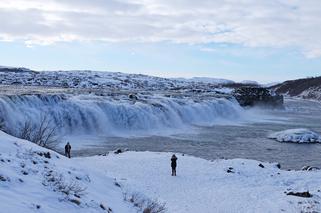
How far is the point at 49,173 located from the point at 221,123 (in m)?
50.2

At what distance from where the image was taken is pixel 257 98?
3718 inches

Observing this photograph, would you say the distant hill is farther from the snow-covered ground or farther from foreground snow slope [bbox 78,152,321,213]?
the snow-covered ground

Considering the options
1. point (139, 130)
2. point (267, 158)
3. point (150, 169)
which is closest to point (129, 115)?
point (139, 130)

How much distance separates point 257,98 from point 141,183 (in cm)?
7617

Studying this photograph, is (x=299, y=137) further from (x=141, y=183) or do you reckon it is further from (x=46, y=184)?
(x=46, y=184)

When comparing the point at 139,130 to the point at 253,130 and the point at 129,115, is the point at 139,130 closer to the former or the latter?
the point at 129,115

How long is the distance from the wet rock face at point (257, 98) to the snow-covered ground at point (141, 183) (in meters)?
65.4

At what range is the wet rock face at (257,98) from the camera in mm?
91812

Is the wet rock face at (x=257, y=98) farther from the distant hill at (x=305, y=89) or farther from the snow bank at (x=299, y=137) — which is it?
the distant hill at (x=305, y=89)

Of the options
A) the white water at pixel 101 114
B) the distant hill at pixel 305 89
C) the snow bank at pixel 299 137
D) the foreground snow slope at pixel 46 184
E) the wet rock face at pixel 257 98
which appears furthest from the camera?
the distant hill at pixel 305 89

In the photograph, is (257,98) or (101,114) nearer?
(101,114)

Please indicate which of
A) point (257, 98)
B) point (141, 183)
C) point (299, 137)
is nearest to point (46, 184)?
point (141, 183)

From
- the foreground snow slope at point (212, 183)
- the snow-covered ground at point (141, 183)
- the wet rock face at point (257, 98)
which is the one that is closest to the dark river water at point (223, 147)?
the foreground snow slope at point (212, 183)

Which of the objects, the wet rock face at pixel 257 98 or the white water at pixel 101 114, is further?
the wet rock face at pixel 257 98
